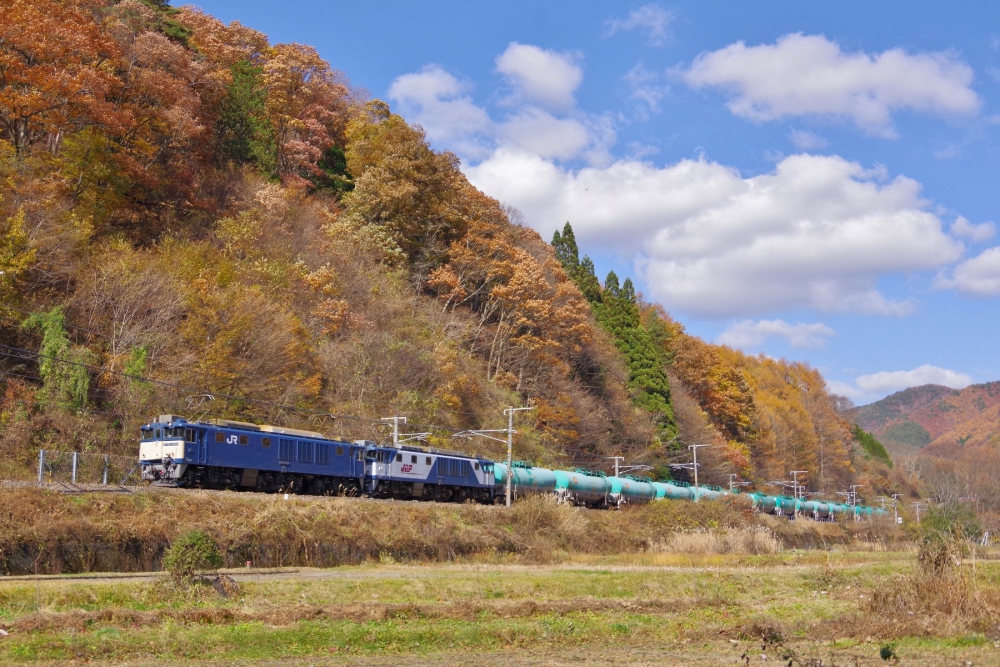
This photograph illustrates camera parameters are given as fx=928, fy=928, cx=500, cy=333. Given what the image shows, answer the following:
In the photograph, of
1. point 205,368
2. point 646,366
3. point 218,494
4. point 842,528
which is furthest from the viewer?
point 646,366

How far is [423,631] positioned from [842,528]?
7405cm

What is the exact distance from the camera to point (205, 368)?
45125 mm

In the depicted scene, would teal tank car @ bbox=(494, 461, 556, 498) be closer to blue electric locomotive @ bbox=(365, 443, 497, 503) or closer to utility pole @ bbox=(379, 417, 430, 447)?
blue electric locomotive @ bbox=(365, 443, 497, 503)

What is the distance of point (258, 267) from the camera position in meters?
54.2

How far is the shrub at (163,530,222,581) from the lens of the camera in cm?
2228

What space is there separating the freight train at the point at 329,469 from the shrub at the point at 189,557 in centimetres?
1644

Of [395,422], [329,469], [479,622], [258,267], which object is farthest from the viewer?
[258,267]

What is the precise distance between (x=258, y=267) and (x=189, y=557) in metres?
33.9

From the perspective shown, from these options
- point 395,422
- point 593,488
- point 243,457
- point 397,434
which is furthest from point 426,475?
point 593,488

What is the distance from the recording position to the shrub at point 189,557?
2228 cm

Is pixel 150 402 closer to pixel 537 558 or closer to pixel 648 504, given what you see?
pixel 537 558

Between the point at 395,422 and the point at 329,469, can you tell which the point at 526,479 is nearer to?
the point at 395,422

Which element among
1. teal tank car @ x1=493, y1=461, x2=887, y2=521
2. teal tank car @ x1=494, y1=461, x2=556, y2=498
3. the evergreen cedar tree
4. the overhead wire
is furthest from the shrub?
teal tank car @ x1=494, y1=461, x2=556, y2=498

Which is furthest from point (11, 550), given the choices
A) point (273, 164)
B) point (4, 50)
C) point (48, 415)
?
point (273, 164)
